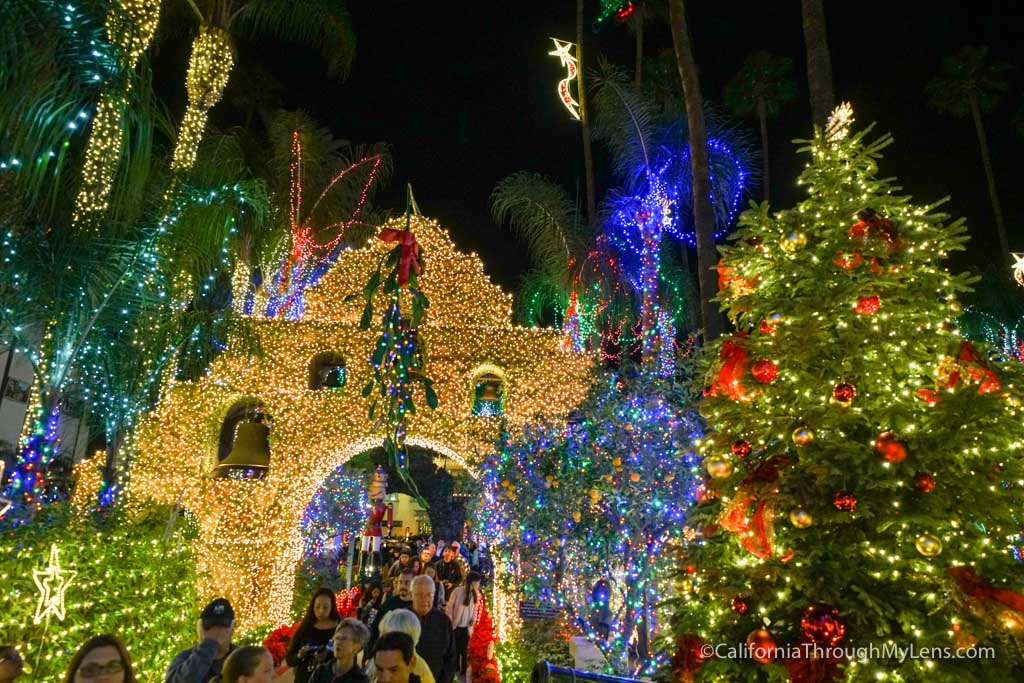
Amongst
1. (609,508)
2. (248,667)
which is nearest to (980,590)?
(248,667)

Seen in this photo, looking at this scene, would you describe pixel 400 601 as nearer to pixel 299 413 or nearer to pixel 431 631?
pixel 431 631

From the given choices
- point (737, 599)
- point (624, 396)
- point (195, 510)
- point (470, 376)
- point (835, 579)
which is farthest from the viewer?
point (470, 376)

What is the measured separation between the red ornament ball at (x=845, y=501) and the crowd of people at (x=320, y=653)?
241 centimetres

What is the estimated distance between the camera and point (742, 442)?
13.9ft

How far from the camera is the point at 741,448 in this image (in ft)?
13.8

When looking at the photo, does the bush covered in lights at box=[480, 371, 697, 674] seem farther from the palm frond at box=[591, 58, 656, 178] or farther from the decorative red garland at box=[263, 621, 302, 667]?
the palm frond at box=[591, 58, 656, 178]

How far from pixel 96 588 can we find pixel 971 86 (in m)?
26.5

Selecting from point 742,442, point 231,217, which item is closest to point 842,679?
point 742,442

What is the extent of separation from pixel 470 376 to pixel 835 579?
8282mm

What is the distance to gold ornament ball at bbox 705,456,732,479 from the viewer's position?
13.6 feet

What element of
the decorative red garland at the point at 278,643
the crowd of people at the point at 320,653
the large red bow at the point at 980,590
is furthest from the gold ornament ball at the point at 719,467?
the decorative red garland at the point at 278,643

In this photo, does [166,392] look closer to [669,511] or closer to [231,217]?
[231,217]

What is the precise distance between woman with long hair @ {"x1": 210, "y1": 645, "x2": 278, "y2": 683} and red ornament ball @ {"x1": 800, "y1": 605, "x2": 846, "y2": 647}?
106 inches

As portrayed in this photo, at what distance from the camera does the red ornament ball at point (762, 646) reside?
356 cm
